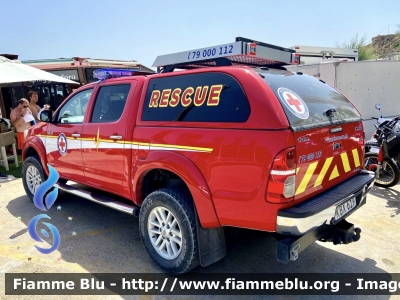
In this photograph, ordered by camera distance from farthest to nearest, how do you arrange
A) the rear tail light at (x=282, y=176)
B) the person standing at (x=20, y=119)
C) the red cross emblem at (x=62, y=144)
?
the person standing at (x=20, y=119)
the red cross emblem at (x=62, y=144)
the rear tail light at (x=282, y=176)

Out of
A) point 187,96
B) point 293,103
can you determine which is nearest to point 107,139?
point 187,96

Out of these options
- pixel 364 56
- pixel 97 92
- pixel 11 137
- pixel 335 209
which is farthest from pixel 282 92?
pixel 364 56

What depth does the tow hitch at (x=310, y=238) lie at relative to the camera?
2375mm

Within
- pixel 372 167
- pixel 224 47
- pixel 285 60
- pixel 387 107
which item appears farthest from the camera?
pixel 387 107

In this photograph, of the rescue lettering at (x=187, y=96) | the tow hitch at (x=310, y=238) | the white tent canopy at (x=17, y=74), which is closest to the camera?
the tow hitch at (x=310, y=238)

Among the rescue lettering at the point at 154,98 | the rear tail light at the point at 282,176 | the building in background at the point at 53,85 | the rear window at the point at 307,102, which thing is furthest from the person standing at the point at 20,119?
the rear tail light at the point at 282,176

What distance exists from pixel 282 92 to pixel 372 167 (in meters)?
4.02

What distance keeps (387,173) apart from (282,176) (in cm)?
421

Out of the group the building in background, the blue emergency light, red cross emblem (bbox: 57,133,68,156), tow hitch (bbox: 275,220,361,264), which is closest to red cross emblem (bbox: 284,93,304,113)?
tow hitch (bbox: 275,220,361,264)

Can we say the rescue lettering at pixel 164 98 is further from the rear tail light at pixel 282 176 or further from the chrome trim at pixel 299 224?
the chrome trim at pixel 299 224

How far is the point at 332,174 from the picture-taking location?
284 centimetres

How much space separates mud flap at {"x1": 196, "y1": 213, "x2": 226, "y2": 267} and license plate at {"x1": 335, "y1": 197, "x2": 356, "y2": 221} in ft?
3.35

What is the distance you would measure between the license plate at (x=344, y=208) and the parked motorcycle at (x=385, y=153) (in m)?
2.82

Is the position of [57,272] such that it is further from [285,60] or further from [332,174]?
[285,60]
